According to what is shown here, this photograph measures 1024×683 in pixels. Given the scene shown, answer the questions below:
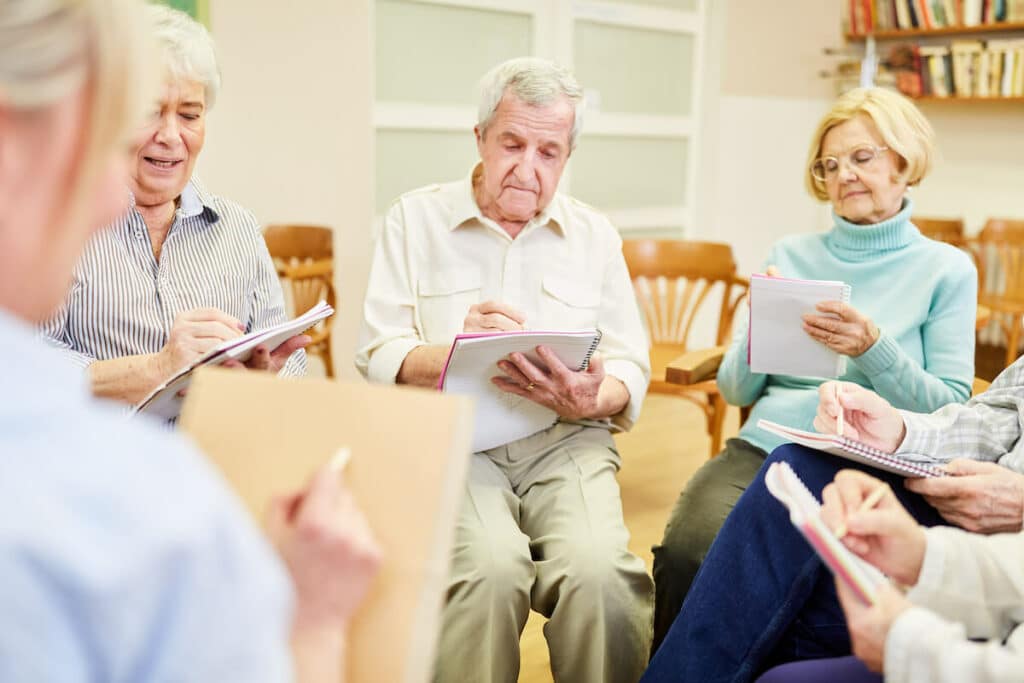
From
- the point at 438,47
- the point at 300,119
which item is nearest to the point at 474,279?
the point at 300,119

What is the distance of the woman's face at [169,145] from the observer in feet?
5.65

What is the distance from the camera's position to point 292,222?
3992 millimetres

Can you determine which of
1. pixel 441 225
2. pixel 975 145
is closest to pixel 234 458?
pixel 441 225

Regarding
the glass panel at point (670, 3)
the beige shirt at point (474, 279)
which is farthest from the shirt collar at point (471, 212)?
the glass panel at point (670, 3)

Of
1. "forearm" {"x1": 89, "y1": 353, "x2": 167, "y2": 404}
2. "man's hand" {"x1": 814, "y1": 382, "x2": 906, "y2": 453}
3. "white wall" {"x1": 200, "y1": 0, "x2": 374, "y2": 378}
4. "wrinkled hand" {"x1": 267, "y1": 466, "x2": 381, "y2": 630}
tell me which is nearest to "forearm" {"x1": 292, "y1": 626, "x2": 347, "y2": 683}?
"wrinkled hand" {"x1": 267, "y1": 466, "x2": 381, "y2": 630}

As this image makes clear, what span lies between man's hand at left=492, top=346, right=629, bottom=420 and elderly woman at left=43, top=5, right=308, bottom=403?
1.27 ft

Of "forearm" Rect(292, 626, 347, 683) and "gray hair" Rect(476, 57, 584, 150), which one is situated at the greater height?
"gray hair" Rect(476, 57, 584, 150)

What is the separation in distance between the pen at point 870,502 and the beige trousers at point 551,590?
22.3 inches

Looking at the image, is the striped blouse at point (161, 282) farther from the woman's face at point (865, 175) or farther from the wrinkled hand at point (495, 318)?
the woman's face at point (865, 175)

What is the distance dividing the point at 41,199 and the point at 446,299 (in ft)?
4.52

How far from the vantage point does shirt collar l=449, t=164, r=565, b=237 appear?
1.98 meters

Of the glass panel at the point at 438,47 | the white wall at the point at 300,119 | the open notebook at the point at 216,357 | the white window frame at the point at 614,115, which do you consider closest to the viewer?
the open notebook at the point at 216,357

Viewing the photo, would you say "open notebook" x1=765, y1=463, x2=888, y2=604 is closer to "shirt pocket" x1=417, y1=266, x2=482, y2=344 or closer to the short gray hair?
"shirt pocket" x1=417, y1=266, x2=482, y2=344

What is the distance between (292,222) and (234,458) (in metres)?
3.21
